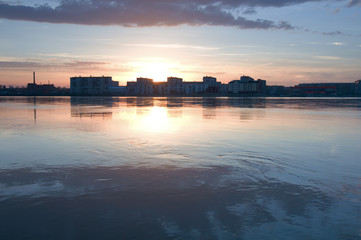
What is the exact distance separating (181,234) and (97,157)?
259 inches

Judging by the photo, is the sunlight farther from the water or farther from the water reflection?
the water reflection

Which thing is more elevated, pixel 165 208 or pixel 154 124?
pixel 154 124

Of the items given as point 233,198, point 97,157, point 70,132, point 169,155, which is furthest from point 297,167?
point 70,132

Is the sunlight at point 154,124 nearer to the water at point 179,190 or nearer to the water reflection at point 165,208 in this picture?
the water at point 179,190

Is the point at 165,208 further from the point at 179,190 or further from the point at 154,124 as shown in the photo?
the point at 154,124

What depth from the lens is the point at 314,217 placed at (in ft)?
19.5

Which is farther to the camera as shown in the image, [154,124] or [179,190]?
[154,124]

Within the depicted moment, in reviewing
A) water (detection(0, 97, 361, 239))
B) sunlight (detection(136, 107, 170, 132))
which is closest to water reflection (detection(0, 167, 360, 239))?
water (detection(0, 97, 361, 239))

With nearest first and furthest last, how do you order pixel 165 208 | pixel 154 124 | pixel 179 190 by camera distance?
pixel 165 208, pixel 179 190, pixel 154 124

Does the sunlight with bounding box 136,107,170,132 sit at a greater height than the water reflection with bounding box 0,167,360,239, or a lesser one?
greater

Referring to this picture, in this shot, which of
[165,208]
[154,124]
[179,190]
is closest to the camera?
[165,208]

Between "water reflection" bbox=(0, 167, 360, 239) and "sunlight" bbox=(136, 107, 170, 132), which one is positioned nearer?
"water reflection" bbox=(0, 167, 360, 239)

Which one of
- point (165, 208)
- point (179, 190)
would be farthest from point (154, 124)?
point (165, 208)

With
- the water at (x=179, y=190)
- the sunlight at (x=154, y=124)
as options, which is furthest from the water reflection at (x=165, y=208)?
the sunlight at (x=154, y=124)
